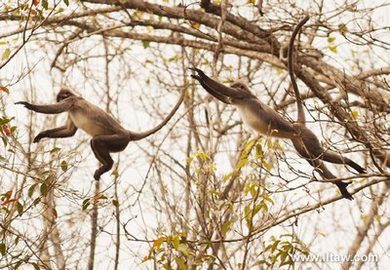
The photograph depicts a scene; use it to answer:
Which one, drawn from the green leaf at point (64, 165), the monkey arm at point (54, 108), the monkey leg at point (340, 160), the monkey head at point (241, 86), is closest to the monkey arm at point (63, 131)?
the monkey arm at point (54, 108)

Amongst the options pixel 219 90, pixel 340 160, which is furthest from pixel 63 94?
pixel 340 160

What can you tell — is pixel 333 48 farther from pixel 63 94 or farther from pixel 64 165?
pixel 64 165

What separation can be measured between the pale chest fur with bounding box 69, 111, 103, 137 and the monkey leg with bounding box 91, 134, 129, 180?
15cm

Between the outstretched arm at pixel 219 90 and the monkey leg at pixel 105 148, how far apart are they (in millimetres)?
857

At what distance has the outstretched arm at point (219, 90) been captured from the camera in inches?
213

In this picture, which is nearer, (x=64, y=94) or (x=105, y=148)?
(x=105, y=148)

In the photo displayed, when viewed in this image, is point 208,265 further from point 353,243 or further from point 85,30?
point 353,243

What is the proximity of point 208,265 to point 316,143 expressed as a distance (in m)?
1.21

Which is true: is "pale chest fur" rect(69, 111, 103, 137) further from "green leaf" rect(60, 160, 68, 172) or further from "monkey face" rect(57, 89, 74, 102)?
"green leaf" rect(60, 160, 68, 172)

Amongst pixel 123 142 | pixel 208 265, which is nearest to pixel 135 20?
pixel 123 142

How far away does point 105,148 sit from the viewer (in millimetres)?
6070

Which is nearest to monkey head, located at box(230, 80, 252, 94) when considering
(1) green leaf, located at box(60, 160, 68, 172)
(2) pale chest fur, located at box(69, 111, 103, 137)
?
(2) pale chest fur, located at box(69, 111, 103, 137)

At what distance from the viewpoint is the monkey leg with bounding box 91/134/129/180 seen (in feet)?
19.7

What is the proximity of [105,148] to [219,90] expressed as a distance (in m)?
1.03
